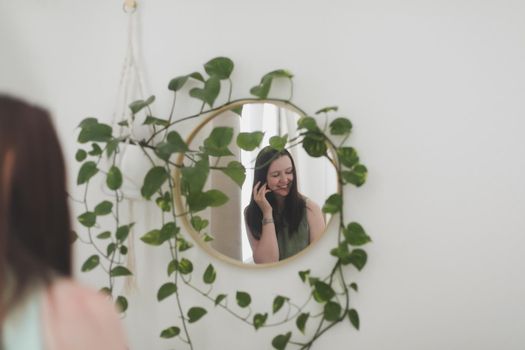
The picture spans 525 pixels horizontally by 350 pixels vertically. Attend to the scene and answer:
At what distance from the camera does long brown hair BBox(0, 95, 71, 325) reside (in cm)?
65

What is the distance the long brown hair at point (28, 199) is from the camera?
646mm

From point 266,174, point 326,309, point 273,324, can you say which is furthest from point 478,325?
point 266,174

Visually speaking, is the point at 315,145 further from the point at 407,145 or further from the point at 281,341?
the point at 281,341

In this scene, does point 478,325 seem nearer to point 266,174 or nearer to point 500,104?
point 500,104

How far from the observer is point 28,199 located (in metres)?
0.67

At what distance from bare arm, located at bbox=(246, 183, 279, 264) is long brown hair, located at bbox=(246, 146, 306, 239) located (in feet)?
0.04

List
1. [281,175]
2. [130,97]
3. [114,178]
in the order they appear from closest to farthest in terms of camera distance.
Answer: [114,178], [281,175], [130,97]

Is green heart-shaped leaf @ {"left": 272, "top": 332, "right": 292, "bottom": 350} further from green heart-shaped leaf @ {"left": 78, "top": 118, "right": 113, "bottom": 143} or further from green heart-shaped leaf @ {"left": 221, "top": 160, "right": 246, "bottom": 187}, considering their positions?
green heart-shaped leaf @ {"left": 78, "top": 118, "right": 113, "bottom": 143}

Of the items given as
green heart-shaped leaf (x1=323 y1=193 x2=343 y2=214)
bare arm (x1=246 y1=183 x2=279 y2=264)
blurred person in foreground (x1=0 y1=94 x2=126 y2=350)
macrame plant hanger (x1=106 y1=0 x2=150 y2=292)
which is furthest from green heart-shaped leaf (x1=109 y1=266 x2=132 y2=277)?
blurred person in foreground (x1=0 y1=94 x2=126 y2=350)

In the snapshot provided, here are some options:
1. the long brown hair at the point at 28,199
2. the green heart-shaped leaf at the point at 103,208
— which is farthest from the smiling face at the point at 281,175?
the long brown hair at the point at 28,199

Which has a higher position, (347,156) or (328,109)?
(328,109)

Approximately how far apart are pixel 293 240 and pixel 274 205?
127 mm

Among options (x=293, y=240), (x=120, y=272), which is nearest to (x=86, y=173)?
(x=120, y=272)

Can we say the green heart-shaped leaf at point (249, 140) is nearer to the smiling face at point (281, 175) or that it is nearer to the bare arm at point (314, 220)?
the smiling face at point (281, 175)
